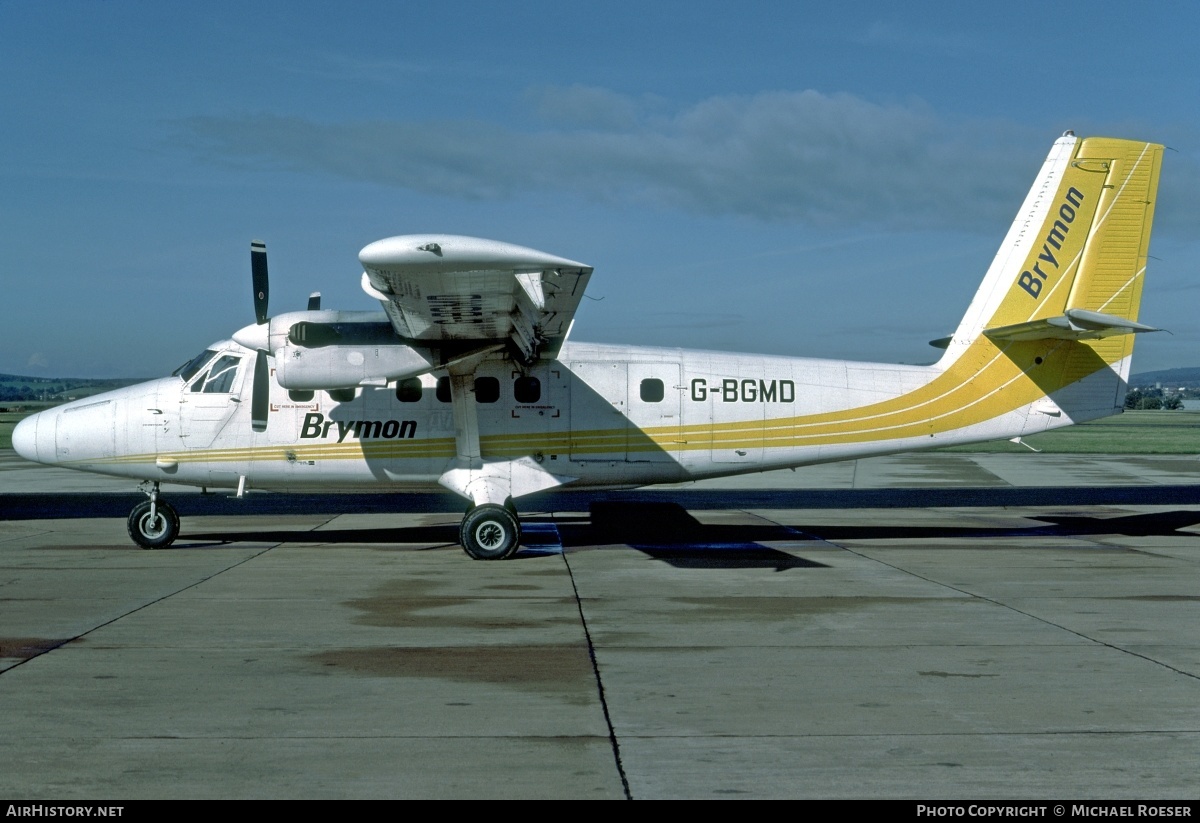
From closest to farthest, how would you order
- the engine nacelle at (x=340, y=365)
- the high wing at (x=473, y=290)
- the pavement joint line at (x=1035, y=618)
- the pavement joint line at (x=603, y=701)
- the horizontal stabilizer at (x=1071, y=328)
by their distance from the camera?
the pavement joint line at (x=603, y=701) < the pavement joint line at (x=1035, y=618) < the high wing at (x=473, y=290) < the engine nacelle at (x=340, y=365) < the horizontal stabilizer at (x=1071, y=328)

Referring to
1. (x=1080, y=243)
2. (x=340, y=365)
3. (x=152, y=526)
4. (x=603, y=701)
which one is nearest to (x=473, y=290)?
(x=340, y=365)

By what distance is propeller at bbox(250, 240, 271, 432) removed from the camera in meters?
14.5

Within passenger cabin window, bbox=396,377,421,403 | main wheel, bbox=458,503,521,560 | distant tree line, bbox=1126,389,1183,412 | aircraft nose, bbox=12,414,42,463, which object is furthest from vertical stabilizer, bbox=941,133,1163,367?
distant tree line, bbox=1126,389,1183,412

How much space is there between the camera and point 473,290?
37.6 ft

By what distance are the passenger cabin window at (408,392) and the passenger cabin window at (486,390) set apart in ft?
2.71

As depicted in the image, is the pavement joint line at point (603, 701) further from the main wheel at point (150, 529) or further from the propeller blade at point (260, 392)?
the main wheel at point (150, 529)

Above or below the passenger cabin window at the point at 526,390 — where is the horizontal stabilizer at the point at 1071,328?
above

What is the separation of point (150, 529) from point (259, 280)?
384 centimetres

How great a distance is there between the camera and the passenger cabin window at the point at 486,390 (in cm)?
1507

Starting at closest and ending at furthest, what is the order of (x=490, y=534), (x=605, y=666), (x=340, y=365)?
(x=605, y=666)
(x=340, y=365)
(x=490, y=534)

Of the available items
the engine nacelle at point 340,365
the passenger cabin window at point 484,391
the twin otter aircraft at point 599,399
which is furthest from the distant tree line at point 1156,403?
the engine nacelle at point 340,365

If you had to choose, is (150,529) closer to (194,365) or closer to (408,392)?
(194,365)

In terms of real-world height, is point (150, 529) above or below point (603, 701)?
above

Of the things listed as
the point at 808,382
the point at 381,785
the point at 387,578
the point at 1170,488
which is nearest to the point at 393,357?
the point at 387,578
